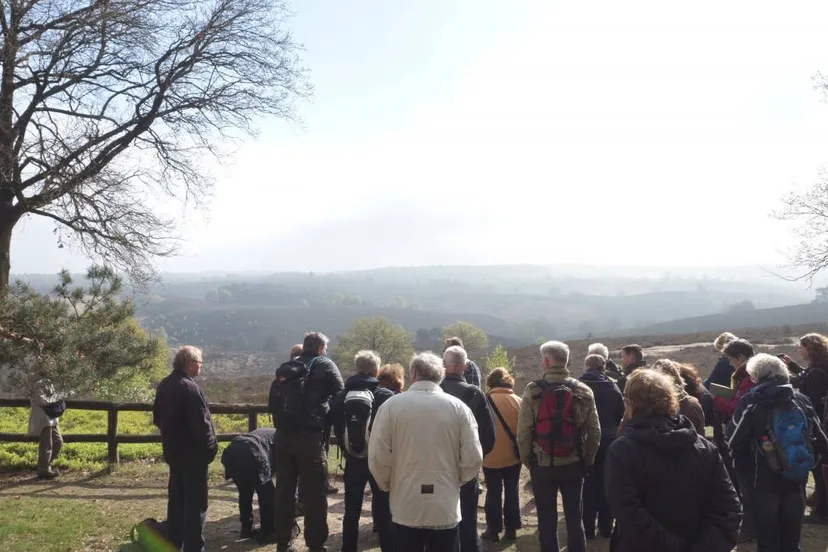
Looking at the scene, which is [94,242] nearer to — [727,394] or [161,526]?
[161,526]

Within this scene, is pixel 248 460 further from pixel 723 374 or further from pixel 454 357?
pixel 723 374

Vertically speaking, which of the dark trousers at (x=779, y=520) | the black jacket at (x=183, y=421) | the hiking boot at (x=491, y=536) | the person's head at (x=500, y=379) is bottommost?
the hiking boot at (x=491, y=536)

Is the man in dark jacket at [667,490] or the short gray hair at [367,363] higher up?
the short gray hair at [367,363]

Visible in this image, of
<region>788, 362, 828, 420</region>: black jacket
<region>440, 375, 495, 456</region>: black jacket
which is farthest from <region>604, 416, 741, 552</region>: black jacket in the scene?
<region>788, 362, 828, 420</region>: black jacket

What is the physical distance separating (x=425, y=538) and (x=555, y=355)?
5.41ft

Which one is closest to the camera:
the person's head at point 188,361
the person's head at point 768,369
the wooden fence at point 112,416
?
the person's head at point 768,369

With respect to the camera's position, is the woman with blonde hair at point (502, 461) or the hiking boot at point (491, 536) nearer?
the woman with blonde hair at point (502, 461)

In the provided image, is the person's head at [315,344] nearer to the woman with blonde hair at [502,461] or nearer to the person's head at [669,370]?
the woman with blonde hair at [502,461]

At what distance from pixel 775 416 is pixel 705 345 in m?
46.3

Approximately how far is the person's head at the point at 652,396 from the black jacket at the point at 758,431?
1633 millimetres

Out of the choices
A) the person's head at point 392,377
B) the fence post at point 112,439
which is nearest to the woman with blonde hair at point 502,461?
the person's head at point 392,377

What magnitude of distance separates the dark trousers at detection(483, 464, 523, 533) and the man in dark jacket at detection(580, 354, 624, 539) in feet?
2.28

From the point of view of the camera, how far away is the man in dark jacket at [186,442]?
4832 mm

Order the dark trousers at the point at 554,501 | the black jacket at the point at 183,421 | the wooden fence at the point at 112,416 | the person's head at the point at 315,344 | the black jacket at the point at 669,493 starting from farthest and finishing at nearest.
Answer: the wooden fence at the point at 112,416
the person's head at the point at 315,344
the black jacket at the point at 183,421
the dark trousers at the point at 554,501
the black jacket at the point at 669,493
